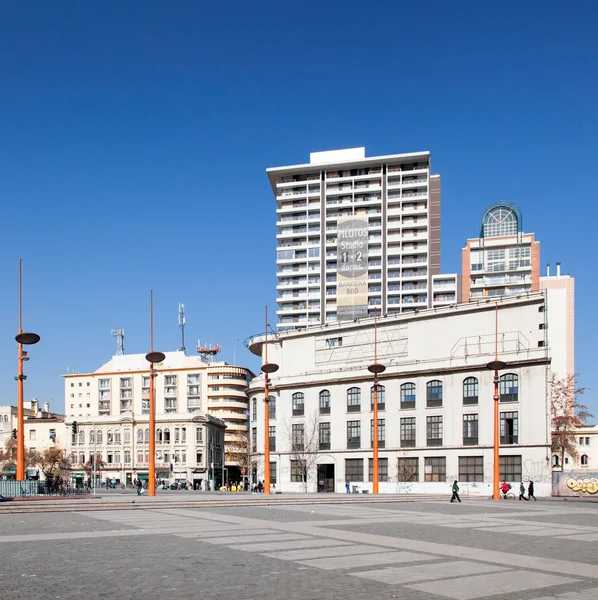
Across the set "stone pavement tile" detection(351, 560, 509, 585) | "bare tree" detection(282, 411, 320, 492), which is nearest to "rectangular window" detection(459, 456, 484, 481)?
"bare tree" detection(282, 411, 320, 492)

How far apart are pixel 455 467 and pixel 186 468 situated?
62.2m

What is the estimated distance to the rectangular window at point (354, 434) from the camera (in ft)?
237

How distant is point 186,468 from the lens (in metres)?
119

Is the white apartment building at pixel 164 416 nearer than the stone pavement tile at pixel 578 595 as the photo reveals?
No

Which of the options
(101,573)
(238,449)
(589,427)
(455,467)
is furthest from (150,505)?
(589,427)

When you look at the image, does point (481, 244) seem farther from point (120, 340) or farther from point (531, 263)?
point (120, 340)

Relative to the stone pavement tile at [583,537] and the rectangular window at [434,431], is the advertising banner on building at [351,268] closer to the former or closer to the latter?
the rectangular window at [434,431]

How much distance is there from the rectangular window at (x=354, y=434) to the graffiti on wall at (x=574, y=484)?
1848cm

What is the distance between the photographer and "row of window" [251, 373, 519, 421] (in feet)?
211

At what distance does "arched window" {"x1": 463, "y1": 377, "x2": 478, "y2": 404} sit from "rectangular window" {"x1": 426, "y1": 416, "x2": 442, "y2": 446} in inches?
124

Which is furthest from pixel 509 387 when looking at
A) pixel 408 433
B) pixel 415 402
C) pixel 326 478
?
pixel 326 478

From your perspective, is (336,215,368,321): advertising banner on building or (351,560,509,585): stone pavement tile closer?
(351,560,509,585): stone pavement tile

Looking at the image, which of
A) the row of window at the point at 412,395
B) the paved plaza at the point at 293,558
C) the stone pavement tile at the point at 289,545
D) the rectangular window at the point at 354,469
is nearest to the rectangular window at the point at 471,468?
the row of window at the point at 412,395

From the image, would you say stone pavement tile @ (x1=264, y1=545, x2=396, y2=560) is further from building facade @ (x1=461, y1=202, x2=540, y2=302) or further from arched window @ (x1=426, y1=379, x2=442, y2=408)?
building facade @ (x1=461, y1=202, x2=540, y2=302)
